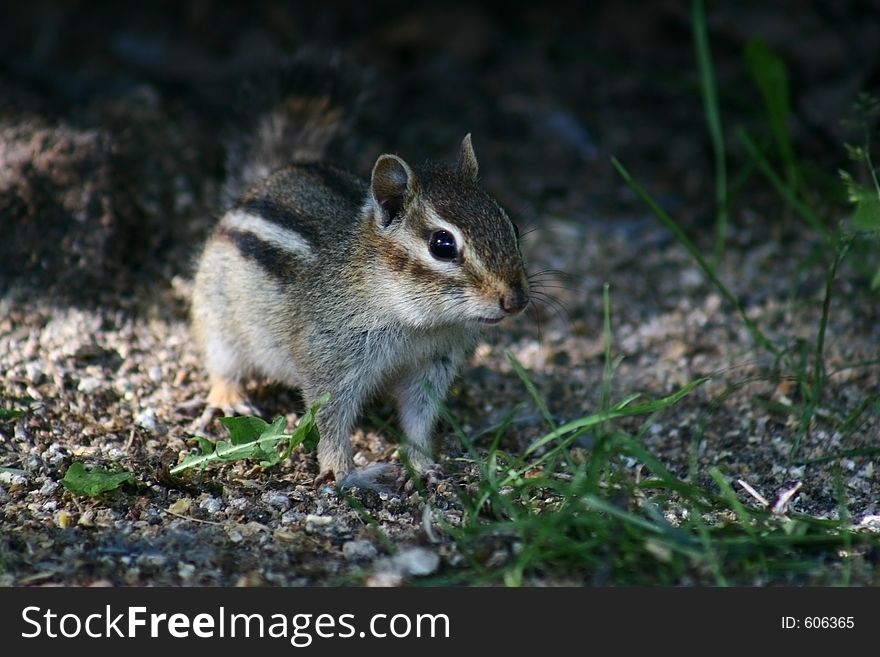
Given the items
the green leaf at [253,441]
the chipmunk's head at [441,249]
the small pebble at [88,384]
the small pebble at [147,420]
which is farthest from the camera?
the small pebble at [88,384]

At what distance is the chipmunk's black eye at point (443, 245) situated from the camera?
165 inches

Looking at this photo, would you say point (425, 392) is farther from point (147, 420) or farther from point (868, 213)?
point (868, 213)

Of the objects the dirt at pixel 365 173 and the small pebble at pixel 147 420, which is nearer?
the dirt at pixel 365 173

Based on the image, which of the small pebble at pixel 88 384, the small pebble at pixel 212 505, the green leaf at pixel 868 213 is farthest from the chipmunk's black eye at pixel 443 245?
the small pebble at pixel 88 384

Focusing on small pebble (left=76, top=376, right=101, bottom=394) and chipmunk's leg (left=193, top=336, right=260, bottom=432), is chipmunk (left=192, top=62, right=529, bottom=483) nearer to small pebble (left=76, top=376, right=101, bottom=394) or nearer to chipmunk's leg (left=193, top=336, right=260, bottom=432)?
chipmunk's leg (left=193, top=336, right=260, bottom=432)

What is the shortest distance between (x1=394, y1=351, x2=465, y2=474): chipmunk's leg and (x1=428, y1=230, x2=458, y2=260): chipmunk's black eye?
58 centimetres

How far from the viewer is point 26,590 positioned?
3367mm

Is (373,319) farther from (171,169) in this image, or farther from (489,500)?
(171,169)

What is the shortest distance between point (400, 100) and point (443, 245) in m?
3.62

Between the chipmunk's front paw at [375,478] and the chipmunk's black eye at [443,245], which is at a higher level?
the chipmunk's black eye at [443,245]

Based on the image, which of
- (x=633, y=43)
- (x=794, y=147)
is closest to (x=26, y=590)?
(x=794, y=147)

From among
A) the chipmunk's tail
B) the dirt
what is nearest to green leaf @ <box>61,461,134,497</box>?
the dirt

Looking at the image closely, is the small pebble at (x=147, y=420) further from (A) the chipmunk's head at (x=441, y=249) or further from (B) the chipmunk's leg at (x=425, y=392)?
(A) the chipmunk's head at (x=441, y=249)

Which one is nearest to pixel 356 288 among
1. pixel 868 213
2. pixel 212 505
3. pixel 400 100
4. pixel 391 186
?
pixel 391 186
